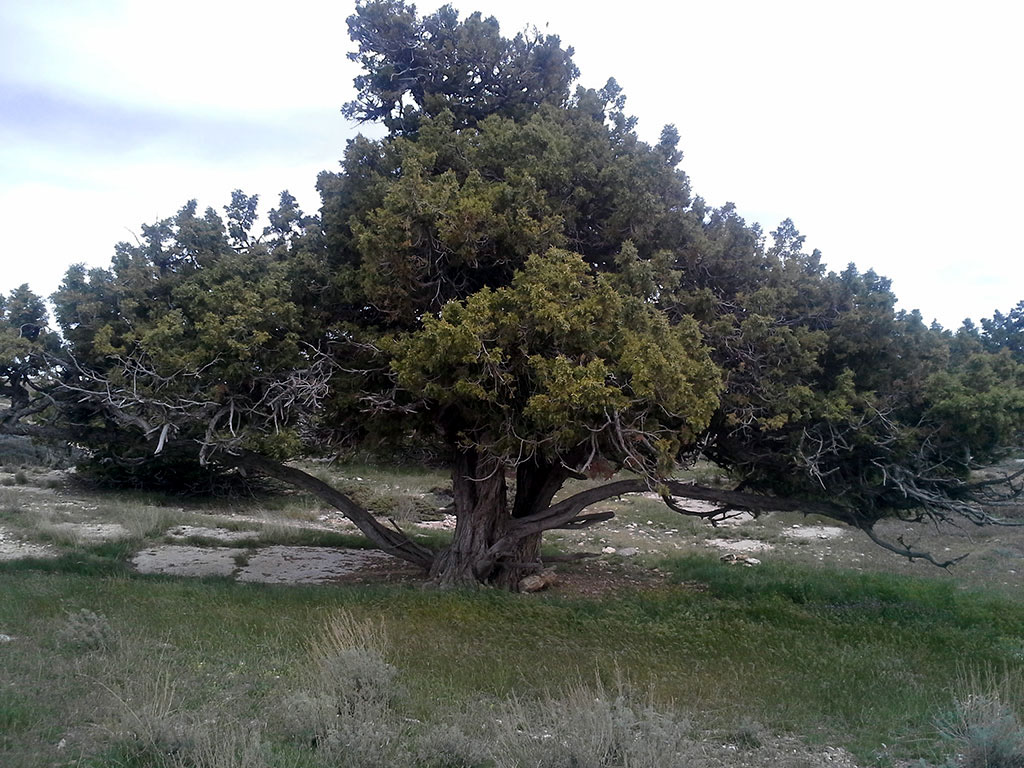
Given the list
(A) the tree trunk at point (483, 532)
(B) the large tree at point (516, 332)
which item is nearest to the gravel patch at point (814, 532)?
(B) the large tree at point (516, 332)

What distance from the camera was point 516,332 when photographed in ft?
29.6

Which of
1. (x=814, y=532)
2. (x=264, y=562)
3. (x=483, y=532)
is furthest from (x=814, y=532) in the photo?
(x=264, y=562)

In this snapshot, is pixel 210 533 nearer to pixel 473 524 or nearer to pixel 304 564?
pixel 304 564

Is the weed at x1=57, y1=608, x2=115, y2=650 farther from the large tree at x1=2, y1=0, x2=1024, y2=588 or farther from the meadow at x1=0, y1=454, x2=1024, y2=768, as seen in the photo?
the large tree at x1=2, y1=0, x2=1024, y2=588

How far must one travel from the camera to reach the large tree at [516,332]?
9.13m

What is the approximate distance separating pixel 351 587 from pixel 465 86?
772 centimetres

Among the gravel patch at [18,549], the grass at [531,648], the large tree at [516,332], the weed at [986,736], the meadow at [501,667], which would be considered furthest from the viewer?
the gravel patch at [18,549]

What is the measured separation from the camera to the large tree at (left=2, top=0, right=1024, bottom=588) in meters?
9.13

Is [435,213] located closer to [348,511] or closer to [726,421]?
[726,421]

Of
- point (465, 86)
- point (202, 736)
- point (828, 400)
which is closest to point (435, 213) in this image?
point (465, 86)

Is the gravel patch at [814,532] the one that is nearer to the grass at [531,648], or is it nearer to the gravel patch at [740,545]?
the gravel patch at [740,545]

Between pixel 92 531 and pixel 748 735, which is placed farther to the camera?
pixel 92 531

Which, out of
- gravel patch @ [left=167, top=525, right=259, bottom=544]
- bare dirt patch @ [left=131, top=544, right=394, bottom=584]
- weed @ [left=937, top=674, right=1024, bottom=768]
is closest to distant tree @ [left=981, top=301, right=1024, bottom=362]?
weed @ [left=937, top=674, right=1024, bottom=768]

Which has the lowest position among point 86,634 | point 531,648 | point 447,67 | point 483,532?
point 531,648
